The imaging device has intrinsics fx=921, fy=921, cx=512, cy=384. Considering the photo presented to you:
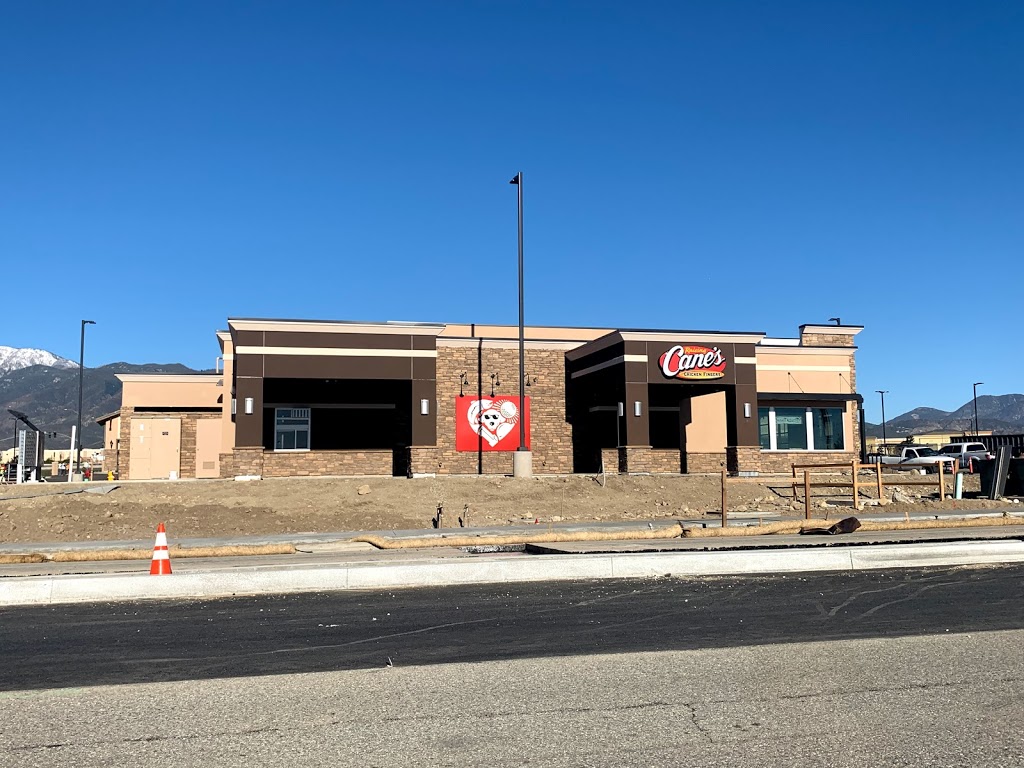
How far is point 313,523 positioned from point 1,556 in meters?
9.77

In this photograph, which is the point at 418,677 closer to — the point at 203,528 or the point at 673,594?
the point at 673,594

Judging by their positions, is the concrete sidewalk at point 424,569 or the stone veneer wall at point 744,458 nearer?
the concrete sidewalk at point 424,569

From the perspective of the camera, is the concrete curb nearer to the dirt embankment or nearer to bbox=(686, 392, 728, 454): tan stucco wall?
the dirt embankment

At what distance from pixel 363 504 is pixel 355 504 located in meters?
0.24

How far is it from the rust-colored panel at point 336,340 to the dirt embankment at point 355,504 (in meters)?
5.76

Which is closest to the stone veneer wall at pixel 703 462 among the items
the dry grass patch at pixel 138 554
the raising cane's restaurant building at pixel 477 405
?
the raising cane's restaurant building at pixel 477 405

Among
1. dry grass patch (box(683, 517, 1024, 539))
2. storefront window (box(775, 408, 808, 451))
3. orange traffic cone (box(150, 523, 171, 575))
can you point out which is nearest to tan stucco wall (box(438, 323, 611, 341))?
storefront window (box(775, 408, 808, 451))

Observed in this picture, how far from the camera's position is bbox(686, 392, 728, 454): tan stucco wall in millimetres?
39906

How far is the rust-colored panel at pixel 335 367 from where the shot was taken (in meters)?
33.7

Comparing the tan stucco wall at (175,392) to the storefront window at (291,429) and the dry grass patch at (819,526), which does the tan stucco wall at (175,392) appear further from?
the dry grass patch at (819,526)

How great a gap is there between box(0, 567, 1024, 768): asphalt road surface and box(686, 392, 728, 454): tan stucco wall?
28931mm

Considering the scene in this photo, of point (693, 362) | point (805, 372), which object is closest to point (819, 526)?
point (693, 362)

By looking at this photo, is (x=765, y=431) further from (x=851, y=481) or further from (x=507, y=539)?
(x=507, y=539)

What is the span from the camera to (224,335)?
4150 centimetres
